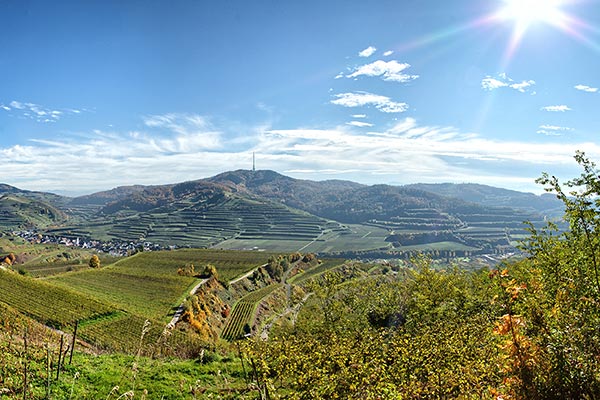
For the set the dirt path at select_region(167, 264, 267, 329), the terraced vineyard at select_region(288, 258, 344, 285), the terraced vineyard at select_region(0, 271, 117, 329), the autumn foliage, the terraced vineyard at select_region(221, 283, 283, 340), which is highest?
the autumn foliage

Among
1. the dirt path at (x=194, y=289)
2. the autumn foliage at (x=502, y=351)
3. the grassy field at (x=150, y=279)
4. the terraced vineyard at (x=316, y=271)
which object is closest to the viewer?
the autumn foliage at (x=502, y=351)

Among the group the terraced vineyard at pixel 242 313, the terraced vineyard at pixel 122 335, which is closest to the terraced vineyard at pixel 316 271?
the terraced vineyard at pixel 242 313

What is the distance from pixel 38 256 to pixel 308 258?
147538 mm

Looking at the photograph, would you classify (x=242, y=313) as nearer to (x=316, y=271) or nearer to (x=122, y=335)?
(x=122, y=335)

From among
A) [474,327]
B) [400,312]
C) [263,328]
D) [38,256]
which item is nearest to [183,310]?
[263,328]

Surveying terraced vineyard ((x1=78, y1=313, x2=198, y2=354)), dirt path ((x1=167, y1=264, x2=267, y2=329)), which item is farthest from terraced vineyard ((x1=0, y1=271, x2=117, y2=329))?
dirt path ((x1=167, y1=264, x2=267, y2=329))

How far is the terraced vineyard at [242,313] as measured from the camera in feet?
220

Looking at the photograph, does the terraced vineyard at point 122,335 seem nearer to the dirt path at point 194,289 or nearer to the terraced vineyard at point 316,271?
the dirt path at point 194,289

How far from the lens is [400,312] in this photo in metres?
35.1

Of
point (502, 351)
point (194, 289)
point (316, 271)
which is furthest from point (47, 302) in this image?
point (316, 271)

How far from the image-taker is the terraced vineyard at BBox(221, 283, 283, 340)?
67113 mm

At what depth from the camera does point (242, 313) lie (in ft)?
255

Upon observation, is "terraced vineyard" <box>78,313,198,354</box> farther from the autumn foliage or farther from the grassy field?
the autumn foliage

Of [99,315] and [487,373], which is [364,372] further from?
[99,315]
